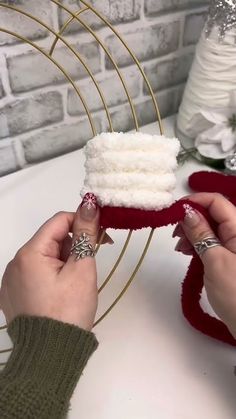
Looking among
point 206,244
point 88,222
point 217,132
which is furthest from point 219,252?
point 217,132

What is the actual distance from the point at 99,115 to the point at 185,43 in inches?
7.5

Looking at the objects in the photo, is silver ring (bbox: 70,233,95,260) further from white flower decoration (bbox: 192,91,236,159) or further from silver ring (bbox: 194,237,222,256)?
white flower decoration (bbox: 192,91,236,159)

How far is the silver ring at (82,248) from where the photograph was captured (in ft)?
1.20

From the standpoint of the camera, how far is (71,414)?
0.39 metres

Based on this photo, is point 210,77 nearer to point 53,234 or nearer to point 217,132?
point 217,132

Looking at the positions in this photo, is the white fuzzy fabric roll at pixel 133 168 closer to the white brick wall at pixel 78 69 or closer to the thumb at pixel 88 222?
the thumb at pixel 88 222

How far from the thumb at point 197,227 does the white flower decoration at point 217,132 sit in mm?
263

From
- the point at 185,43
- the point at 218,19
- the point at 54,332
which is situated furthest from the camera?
the point at 185,43

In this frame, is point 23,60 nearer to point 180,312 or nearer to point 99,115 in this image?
point 99,115

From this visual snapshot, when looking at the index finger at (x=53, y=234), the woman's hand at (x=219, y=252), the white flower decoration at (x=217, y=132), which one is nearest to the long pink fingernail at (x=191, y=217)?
the woman's hand at (x=219, y=252)

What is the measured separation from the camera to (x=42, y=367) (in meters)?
0.32

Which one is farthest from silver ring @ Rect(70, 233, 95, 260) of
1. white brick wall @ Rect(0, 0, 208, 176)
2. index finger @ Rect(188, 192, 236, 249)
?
white brick wall @ Rect(0, 0, 208, 176)

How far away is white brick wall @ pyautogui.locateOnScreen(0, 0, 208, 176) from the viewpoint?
0.55 m

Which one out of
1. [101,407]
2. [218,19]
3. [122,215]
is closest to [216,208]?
[122,215]
